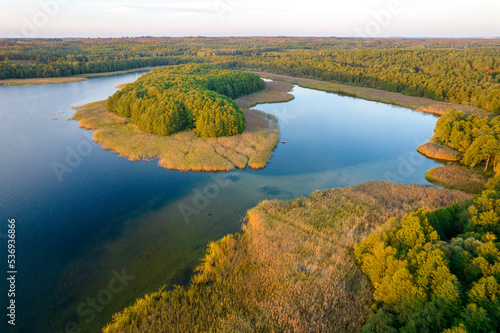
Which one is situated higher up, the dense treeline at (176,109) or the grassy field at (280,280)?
the dense treeline at (176,109)

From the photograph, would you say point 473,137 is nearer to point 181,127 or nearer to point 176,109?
point 181,127

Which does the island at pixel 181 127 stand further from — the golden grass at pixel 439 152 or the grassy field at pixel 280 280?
the golden grass at pixel 439 152

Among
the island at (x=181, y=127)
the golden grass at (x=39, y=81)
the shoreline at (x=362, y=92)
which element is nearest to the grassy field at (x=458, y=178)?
the island at (x=181, y=127)

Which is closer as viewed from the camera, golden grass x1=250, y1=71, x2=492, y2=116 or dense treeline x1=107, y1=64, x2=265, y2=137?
dense treeline x1=107, y1=64, x2=265, y2=137

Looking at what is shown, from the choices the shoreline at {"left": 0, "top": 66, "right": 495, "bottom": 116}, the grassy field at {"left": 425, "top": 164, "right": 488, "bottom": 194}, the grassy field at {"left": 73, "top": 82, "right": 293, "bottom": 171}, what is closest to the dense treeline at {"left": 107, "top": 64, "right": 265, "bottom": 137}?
the grassy field at {"left": 73, "top": 82, "right": 293, "bottom": 171}

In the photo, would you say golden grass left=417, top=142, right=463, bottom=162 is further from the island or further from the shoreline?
the shoreline

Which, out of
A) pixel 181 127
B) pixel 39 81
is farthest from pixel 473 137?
pixel 39 81
